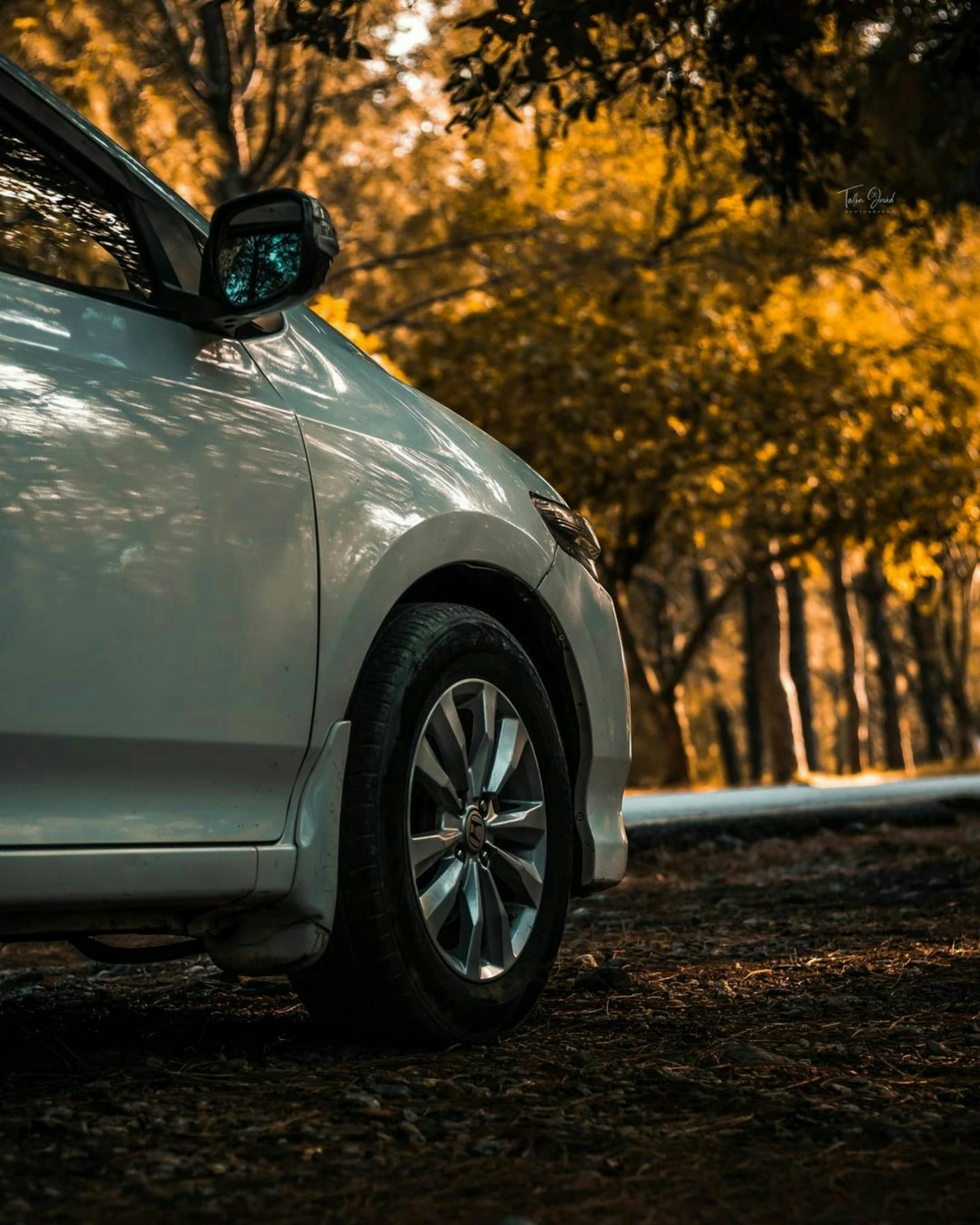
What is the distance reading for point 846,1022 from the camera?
13.4 feet

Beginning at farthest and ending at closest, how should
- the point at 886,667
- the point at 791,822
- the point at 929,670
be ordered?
the point at 929,670, the point at 886,667, the point at 791,822

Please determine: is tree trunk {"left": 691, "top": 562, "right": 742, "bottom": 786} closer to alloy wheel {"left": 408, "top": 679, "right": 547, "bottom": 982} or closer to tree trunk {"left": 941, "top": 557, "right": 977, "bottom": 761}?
tree trunk {"left": 941, "top": 557, "right": 977, "bottom": 761}

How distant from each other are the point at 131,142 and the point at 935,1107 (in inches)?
601

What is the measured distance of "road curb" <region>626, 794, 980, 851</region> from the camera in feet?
33.1

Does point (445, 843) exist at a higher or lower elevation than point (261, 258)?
lower

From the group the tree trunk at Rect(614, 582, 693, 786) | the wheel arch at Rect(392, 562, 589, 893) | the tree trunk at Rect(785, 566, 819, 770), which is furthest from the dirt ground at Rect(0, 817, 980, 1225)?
the tree trunk at Rect(785, 566, 819, 770)

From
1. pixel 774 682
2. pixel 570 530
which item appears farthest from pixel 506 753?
pixel 774 682

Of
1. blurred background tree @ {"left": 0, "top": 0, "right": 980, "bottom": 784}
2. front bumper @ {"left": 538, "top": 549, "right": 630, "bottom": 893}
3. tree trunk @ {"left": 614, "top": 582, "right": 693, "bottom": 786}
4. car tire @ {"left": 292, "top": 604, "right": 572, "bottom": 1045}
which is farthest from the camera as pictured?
tree trunk @ {"left": 614, "top": 582, "right": 693, "bottom": 786}

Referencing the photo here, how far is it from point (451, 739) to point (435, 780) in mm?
115

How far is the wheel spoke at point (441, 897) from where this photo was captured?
3.61 m

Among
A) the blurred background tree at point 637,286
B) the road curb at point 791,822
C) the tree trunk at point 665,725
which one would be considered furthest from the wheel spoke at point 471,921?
the tree trunk at point 665,725

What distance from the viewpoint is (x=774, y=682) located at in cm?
2636

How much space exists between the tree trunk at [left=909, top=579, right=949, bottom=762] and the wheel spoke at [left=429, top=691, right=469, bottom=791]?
30.8 m

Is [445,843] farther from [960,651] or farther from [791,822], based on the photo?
[960,651]
